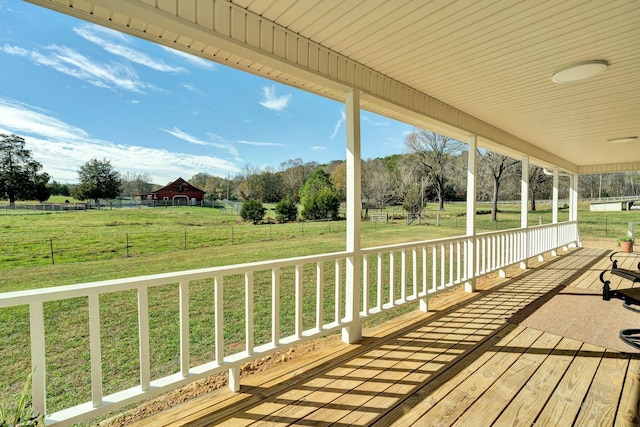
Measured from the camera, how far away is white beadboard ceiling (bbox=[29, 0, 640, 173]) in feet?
5.83

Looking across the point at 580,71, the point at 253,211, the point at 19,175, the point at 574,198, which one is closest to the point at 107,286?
the point at 580,71

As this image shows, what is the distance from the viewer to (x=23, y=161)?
4832mm

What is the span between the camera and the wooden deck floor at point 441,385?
5.49ft

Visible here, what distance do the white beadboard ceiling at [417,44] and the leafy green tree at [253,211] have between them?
9731 millimetres

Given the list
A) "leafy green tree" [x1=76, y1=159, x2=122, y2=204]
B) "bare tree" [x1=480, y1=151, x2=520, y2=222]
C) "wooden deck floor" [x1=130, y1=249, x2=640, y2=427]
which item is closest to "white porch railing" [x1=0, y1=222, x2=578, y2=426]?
"wooden deck floor" [x1=130, y1=249, x2=640, y2=427]

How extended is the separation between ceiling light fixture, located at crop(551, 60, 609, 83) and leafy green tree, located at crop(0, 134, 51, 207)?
6.74 meters

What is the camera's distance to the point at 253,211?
12633 millimetres

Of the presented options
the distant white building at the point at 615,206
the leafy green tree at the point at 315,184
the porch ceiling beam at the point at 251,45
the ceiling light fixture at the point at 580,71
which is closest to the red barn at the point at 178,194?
the leafy green tree at the point at 315,184

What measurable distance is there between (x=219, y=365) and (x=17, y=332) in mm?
4926

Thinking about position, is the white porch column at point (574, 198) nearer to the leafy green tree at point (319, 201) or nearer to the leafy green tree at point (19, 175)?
the leafy green tree at point (319, 201)

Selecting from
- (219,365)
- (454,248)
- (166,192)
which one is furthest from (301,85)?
(166,192)

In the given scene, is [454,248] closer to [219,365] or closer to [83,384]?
[219,365]

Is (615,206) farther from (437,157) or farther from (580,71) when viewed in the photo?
(580,71)

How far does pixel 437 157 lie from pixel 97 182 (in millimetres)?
19320
